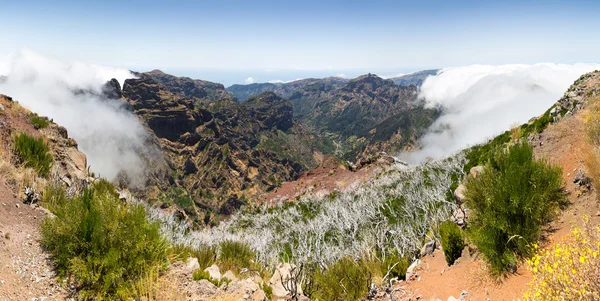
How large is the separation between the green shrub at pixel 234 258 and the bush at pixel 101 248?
2.89 meters

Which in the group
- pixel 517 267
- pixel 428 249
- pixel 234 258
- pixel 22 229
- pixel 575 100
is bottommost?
pixel 234 258

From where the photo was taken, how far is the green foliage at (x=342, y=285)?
6.86 meters

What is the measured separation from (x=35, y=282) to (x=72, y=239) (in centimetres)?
83

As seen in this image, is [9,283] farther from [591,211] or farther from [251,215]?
[251,215]

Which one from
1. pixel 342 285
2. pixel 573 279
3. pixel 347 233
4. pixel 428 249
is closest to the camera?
pixel 573 279

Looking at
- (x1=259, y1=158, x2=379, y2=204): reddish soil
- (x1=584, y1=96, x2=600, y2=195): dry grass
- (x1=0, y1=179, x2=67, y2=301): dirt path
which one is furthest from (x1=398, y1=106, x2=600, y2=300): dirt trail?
(x1=259, y1=158, x2=379, y2=204): reddish soil

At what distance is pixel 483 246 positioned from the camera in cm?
603

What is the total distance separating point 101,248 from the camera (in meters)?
5.48

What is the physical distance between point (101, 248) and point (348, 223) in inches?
605

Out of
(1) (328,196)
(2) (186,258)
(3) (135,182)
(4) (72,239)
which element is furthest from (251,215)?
(3) (135,182)

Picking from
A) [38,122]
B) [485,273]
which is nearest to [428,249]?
[485,273]

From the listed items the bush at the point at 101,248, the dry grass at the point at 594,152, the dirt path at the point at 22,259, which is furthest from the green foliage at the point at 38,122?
the dry grass at the point at 594,152

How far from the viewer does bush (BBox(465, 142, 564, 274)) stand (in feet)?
19.1

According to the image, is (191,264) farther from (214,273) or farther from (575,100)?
(575,100)
